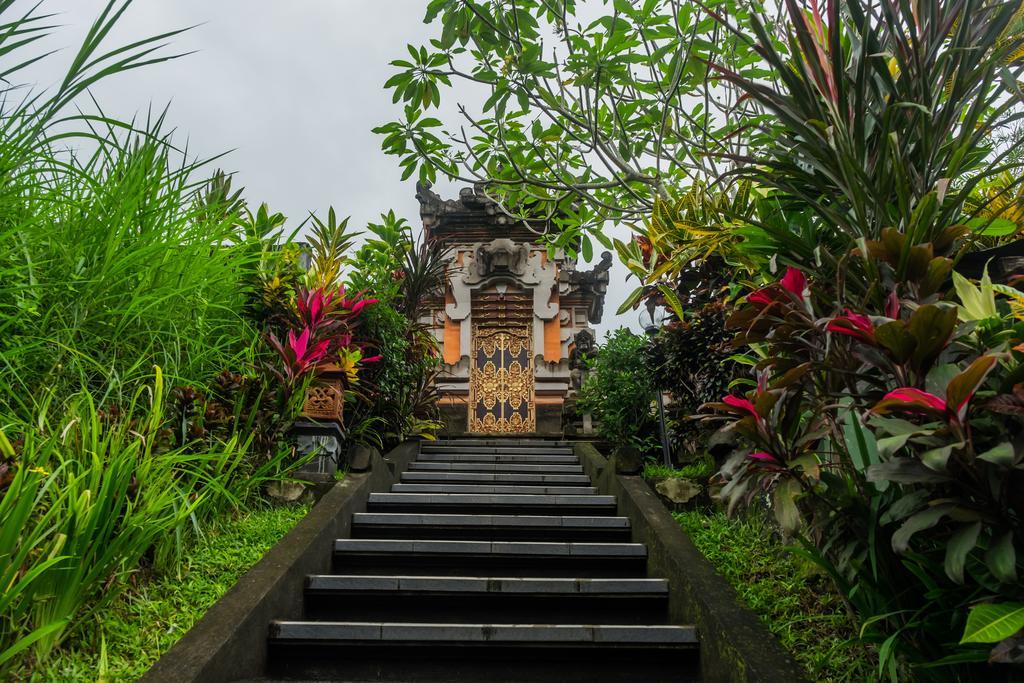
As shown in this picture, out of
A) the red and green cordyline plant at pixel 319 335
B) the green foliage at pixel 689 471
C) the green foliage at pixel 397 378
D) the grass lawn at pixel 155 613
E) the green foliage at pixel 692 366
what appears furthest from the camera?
the green foliage at pixel 397 378

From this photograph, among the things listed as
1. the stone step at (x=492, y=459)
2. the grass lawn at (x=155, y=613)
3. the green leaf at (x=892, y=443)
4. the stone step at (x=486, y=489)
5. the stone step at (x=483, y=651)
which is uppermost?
the green leaf at (x=892, y=443)

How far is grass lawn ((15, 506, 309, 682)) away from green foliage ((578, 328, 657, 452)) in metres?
3.34

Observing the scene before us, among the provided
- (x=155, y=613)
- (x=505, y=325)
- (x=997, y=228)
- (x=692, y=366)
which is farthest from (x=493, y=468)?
(x=505, y=325)

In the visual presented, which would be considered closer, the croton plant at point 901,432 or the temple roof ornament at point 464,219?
the croton plant at point 901,432

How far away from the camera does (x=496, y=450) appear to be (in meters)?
6.96

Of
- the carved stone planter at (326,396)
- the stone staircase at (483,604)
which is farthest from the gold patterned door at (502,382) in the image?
the stone staircase at (483,604)

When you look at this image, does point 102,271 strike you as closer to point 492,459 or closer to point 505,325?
point 492,459

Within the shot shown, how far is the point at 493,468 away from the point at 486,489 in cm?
73

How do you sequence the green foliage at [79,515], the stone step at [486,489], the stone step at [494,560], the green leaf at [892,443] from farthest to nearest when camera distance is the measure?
the stone step at [486,489], the stone step at [494,560], the green foliage at [79,515], the green leaf at [892,443]

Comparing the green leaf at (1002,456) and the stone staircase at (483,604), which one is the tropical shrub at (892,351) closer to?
the green leaf at (1002,456)

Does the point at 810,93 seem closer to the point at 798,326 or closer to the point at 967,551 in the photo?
the point at 798,326

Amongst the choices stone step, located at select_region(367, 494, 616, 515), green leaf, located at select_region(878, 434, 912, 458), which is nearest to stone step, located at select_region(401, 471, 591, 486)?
stone step, located at select_region(367, 494, 616, 515)

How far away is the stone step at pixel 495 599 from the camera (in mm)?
3232

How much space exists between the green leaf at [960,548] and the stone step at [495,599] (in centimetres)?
175
